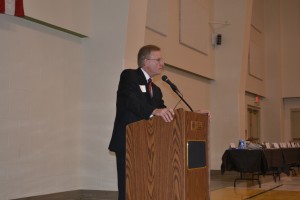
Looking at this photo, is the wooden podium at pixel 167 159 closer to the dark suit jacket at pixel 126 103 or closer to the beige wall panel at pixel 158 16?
the dark suit jacket at pixel 126 103

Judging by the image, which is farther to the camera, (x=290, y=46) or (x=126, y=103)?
(x=290, y=46)

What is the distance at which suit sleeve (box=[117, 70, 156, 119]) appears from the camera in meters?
2.71

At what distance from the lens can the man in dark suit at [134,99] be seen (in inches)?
109

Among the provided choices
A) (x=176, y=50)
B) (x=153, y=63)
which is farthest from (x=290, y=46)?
(x=153, y=63)

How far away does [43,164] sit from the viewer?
221 inches

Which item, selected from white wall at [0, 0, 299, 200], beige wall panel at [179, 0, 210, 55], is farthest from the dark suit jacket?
beige wall panel at [179, 0, 210, 55]

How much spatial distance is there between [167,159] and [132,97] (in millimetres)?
490

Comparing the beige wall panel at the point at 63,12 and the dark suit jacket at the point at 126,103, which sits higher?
the beige wall panel at the point at 63,12

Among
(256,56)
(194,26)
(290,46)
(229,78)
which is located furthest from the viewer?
(290,46)

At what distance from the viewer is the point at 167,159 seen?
100 inches

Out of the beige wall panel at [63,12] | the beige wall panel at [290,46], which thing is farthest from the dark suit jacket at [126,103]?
the beige wall panel at [290,46]

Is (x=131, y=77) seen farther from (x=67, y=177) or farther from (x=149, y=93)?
(x=67, y=177)

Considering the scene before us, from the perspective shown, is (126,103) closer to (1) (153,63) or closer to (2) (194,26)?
(1) (153,63)

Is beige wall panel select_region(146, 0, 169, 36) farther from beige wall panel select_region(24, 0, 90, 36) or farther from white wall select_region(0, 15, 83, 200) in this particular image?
white wall select_region(0, 15, 83, 200)
